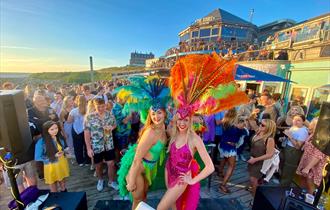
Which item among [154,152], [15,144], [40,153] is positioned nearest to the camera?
[15,144]

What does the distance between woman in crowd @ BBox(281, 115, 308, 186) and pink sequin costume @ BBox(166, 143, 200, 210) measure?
2269mm

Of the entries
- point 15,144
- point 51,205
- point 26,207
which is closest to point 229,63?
point 15,144

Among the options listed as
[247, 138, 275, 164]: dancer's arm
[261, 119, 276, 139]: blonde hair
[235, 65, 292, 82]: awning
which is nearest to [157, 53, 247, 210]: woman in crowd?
[261, 119, 276, 139]: blonde hair

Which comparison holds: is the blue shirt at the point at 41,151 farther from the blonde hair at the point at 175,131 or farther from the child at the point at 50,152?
the blonde hair at the point at 175,131

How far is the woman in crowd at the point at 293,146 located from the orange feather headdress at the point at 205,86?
6.49ft

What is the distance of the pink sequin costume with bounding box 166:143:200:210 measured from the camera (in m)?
2.02

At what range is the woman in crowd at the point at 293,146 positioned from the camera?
3.21 metres

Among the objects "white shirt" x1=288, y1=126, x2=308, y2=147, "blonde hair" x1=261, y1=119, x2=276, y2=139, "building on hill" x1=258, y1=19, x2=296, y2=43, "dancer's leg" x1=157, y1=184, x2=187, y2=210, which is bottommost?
"dancer's leg" x1=157, y1=184, x2=187, y2=210

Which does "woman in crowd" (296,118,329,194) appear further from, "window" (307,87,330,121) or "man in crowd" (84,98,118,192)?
"window" (307,87,330,121)

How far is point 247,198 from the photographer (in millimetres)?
3498

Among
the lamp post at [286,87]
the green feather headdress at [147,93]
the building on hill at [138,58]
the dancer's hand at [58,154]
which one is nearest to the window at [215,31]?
the lamp post at [286,87]

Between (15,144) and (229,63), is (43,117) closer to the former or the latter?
(15,144)

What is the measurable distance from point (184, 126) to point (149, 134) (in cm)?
41

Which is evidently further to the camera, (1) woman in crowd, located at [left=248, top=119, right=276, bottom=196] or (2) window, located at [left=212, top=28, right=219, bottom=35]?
(2) window, located at [left=212, top=28, right=219, bottom=35]
